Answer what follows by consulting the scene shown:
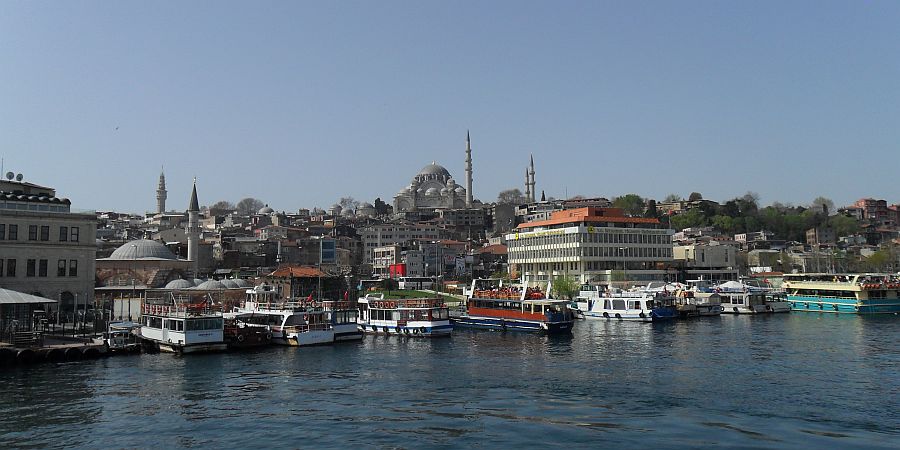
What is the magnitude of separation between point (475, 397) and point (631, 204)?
100553mm

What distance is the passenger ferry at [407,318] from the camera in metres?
38.9

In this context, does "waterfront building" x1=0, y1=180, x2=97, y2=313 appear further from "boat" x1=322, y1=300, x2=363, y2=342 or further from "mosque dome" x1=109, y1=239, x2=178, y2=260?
"mosque dome" x1=109, y1=239, x2=178, y2=260

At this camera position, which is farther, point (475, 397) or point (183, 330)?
point (183, 330)

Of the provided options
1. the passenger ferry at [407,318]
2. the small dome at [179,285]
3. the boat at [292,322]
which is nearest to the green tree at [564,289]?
the passenger ferry at [407,318]

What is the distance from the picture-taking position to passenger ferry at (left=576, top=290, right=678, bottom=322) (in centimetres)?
4794

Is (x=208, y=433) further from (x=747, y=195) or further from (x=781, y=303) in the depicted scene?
(x=747, y=195)

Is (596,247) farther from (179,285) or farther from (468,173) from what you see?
Result: (468,173)

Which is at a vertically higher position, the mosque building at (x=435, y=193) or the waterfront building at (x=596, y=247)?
the mosque building at (x=435, y=193)

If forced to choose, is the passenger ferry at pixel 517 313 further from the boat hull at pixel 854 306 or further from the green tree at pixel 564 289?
the boat hull at pixel 854 306

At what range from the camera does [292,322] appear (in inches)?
1414

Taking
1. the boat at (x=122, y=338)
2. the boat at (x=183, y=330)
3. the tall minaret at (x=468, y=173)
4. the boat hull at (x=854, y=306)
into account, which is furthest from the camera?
the tall minaret at (x=468, y=173)

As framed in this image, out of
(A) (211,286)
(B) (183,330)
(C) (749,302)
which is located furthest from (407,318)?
(C) (749,302)

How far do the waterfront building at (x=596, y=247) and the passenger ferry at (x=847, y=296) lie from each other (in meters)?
17.1

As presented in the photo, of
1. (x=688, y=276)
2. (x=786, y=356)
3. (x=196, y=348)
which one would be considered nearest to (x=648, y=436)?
(x=786, y=356)
